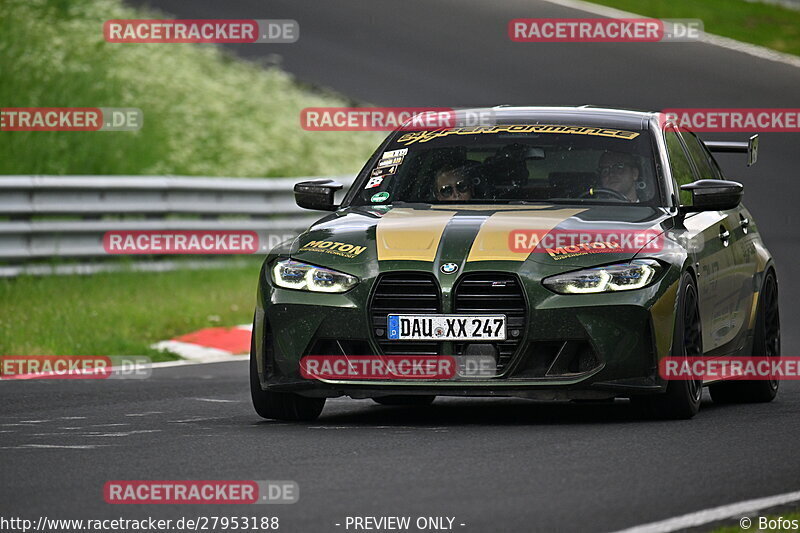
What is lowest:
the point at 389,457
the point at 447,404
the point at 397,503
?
the point at 447,404

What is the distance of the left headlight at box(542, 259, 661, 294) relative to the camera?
820 centimetres

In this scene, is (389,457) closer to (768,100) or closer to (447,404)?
(447,404)

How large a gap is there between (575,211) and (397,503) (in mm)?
3066

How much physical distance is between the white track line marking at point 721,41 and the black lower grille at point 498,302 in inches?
706

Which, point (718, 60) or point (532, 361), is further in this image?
point (718, 60)

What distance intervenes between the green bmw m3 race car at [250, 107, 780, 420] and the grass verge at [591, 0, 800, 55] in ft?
57.5

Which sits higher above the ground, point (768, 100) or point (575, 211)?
point (575, 211)

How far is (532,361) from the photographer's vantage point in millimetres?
8234

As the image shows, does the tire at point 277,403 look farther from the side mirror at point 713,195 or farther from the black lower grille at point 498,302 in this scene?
the side mirror at point 713,195

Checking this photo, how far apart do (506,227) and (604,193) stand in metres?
1.02

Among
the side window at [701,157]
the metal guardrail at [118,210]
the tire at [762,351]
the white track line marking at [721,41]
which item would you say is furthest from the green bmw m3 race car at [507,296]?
the white track line marking at [721,41]

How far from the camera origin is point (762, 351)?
33.6 feet

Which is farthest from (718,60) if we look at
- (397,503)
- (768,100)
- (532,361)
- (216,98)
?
(397,503)

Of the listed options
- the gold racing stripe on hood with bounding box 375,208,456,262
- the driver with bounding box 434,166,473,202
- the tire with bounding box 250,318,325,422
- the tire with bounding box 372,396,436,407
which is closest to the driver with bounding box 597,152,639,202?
the driver with bounding box 434,166,473,202
